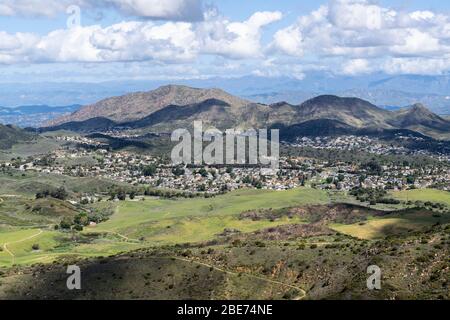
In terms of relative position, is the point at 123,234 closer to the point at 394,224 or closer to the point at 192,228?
the point at 192,228

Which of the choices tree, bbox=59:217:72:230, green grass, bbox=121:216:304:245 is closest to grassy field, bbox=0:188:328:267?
green grass, bbox=121:216:304:245

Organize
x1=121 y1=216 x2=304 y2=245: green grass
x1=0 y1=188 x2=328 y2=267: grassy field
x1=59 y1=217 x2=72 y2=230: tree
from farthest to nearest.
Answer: x1=59 y1=217 x2=72 y2=230: tree
x1=121 y1=216 x2=304 y2=245: green grass
x1=0 y1=188 x2=328 y2=267: grassy field

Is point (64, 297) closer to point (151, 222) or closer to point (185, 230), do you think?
point (185, 230)

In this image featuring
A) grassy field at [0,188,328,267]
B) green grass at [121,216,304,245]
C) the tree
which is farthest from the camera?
the tree

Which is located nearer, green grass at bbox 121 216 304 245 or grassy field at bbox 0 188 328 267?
grassy field at bbox 0 188 328 267

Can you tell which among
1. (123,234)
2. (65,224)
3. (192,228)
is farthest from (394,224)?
(65,224)

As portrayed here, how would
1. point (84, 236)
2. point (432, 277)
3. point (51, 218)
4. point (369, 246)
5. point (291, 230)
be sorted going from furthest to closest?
point (51, 218) → point (84, 236) → point (291, 230) → point (369, 246) → point (432, 277)

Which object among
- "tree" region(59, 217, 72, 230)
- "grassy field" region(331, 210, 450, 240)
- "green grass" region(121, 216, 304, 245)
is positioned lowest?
"tree" region(59, 217, 72, 230)

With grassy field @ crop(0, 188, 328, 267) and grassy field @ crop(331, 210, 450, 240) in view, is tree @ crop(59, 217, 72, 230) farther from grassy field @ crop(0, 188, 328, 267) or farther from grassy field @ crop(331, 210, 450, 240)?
grassy field @ crop(331, 210, 450, 240)

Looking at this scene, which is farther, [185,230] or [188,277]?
[185,230]
